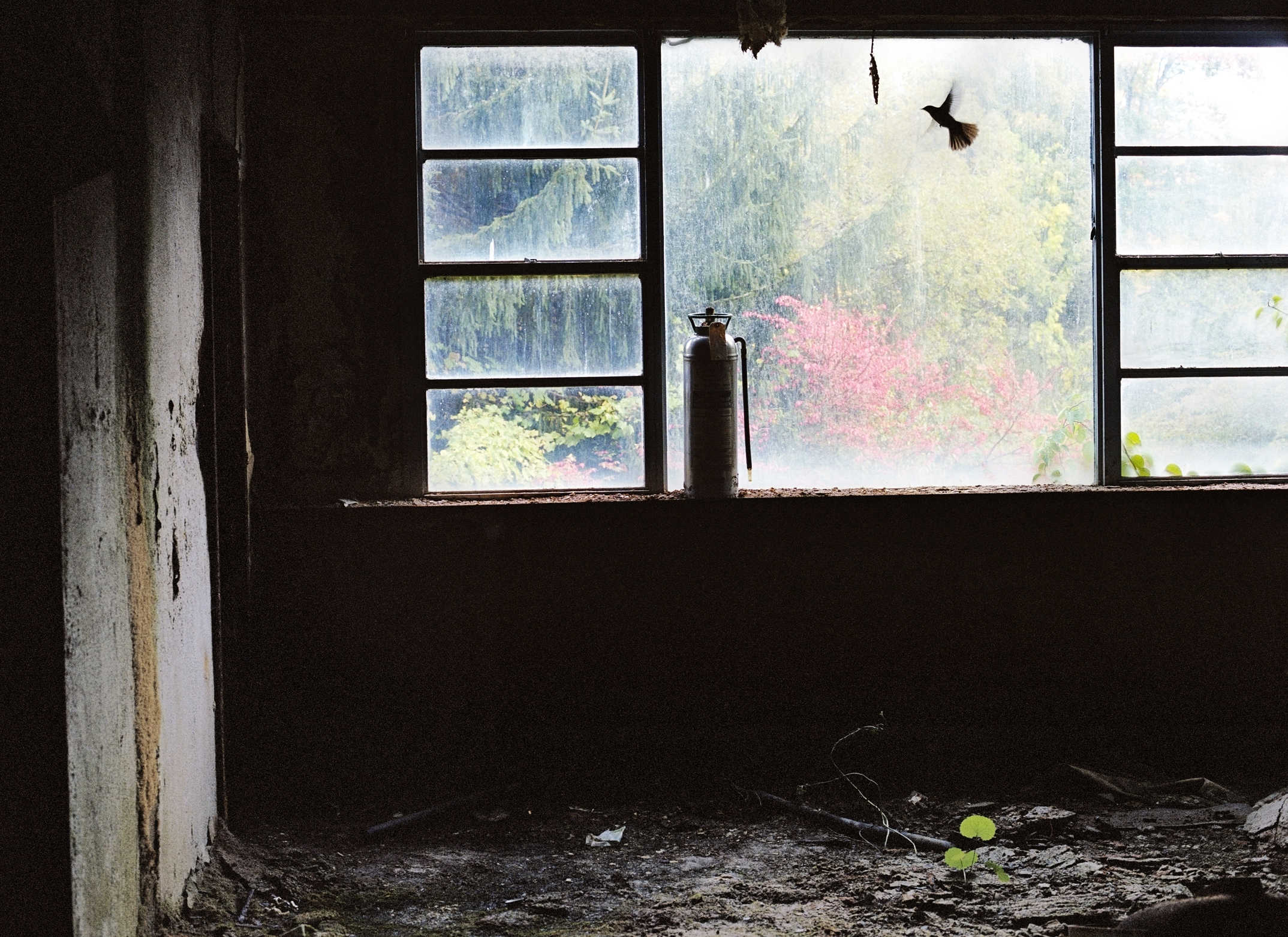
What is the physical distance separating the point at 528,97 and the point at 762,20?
0.77m

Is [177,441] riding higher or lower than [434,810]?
higher

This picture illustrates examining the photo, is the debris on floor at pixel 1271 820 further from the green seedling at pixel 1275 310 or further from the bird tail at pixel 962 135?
the bird tail at pixel 962 135

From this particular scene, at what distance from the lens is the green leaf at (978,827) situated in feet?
8.66

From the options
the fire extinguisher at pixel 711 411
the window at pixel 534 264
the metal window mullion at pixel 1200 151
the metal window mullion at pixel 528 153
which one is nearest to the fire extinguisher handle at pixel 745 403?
the fire extinguisher at pixel 711 411

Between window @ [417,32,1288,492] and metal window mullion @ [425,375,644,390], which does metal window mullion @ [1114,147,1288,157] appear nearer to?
window @ [417,32,1288,492]

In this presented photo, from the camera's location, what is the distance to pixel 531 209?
10.9 ft

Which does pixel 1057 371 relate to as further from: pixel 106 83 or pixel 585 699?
pixel 106 83

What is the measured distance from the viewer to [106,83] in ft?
A: 6.27

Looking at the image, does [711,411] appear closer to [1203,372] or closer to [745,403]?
[745,403]

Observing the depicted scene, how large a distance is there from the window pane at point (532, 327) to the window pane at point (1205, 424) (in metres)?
1.62

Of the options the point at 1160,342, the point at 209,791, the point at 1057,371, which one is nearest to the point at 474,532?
the point at 209,791

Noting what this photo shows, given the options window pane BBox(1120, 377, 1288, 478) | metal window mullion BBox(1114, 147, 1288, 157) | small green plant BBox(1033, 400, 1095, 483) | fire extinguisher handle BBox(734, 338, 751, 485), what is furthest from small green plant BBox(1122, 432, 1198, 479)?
fire extinguisher handle BBox(734, 338, 751, 485)

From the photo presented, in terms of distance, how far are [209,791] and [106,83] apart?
5.67 feet

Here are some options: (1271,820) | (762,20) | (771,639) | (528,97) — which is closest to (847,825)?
(771,639)
